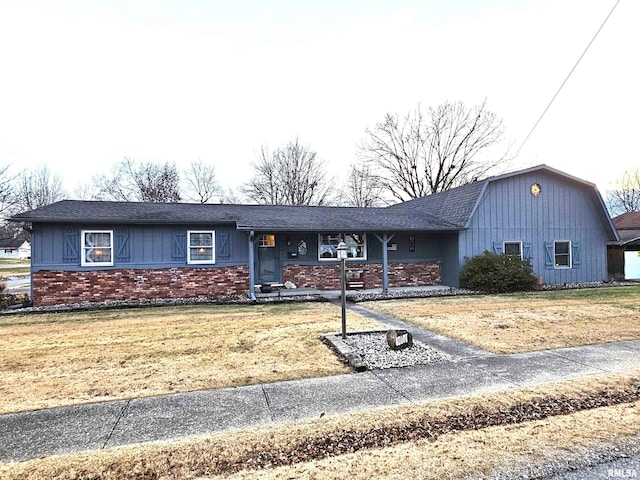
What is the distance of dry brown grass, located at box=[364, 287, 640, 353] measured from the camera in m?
6.34

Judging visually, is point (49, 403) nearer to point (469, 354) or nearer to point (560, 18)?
Result: point (469, 354)

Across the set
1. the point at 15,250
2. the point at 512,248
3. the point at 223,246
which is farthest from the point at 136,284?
the point at 15,250

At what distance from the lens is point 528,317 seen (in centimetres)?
829

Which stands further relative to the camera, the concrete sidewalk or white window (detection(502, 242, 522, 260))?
white window (detection(502, 242, 522, 260))

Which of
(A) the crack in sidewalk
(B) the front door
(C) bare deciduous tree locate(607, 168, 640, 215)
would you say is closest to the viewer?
(A) the crack in sidewalk

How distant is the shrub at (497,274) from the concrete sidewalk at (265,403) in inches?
309

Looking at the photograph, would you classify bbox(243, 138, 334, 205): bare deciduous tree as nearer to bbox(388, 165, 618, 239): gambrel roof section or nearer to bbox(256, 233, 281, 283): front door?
bbox(388, 165, 618, 239): gambrel roof section

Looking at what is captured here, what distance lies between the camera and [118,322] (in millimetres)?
8586

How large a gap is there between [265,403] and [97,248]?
1049 cm

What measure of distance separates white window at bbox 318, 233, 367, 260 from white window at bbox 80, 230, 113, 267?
7204 mm

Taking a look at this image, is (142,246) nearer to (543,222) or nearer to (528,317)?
(528,317)

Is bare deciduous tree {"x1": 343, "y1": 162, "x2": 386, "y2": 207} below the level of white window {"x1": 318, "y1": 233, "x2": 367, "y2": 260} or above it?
above

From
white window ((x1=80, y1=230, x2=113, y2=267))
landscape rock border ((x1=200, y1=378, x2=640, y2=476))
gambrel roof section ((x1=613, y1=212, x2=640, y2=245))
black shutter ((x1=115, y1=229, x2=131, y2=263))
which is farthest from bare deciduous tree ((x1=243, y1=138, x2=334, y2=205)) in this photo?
landscape rock border ((x1=200, y1=378, x2=640, y2=476))

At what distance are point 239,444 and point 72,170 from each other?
145ft
